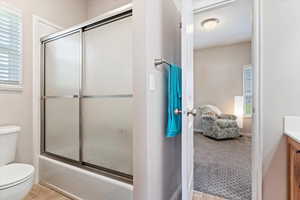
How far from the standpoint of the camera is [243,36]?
13.3 feet

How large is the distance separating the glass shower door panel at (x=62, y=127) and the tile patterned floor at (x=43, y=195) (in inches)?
15.9

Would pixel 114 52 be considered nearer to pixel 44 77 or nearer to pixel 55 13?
pixel 44 77

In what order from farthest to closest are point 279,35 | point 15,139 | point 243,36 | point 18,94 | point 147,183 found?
point 243,36 → point 18,94 → point 15,139 → point 279,35 → point 147,183

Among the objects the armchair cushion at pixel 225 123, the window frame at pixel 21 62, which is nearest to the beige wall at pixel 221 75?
the armchair cushion at pixel 225 123

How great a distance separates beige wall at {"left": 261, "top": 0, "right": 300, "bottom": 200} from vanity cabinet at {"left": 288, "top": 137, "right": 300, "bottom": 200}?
0.21ft

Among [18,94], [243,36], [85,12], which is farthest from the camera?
[243,36]

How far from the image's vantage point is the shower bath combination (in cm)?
160

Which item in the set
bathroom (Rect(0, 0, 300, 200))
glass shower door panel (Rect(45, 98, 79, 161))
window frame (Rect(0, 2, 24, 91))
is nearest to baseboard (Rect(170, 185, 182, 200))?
bathroom (Rect(0, 0, 300, 200))

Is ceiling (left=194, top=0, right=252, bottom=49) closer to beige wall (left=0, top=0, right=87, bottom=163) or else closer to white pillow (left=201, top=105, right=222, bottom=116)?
white pillow (left=201, top=105, right=222, bottom=116)

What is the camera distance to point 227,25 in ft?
11.0

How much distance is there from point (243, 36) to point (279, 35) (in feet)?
10.4

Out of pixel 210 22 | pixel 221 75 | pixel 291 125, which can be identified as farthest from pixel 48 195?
pixel 221 75

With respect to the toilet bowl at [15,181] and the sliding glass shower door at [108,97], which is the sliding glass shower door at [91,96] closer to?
the sliding glass shower door at [108,97]

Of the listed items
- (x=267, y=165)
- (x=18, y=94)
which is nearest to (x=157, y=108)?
(x=267, y=165)
